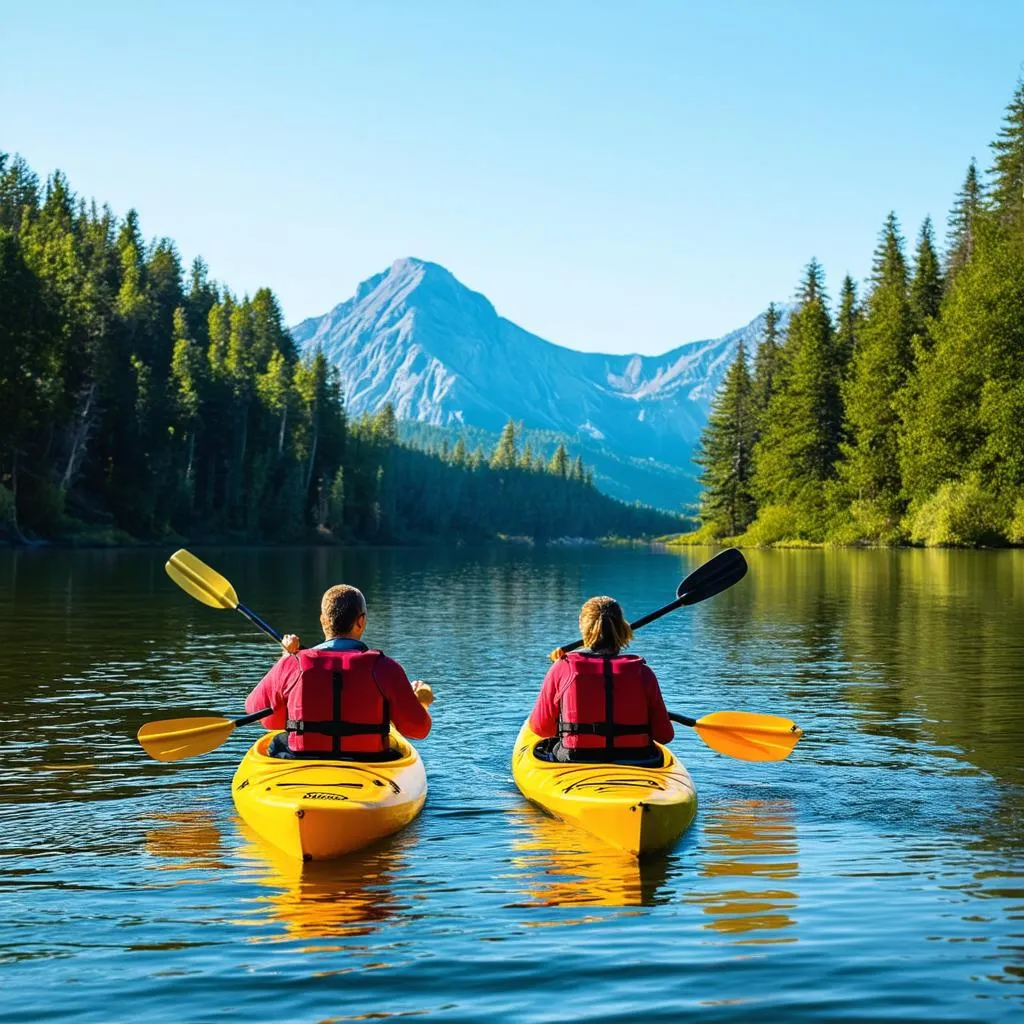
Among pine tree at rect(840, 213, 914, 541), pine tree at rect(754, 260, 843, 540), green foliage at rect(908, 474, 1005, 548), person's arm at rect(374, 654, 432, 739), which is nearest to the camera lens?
person's arm at rect(374, 654, 432, 739)

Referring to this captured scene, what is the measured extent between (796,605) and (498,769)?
2234 cm

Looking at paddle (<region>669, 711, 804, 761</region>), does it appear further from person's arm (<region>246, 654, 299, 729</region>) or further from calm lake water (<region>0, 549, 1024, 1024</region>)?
person's arm (<region>246, 654, 299, 729</region>)

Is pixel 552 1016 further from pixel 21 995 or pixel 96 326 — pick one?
pixel 96 326

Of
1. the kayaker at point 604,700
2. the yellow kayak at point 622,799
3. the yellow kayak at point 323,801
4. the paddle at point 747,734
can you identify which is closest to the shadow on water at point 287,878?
the yellow kayak at point 323,801

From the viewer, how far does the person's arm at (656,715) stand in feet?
35.0

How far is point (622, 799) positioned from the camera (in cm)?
988

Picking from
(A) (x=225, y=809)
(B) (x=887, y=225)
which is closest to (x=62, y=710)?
(A) (x=225, y=809)

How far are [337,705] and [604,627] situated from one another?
2175 mm

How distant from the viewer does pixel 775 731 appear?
1205 centimetres

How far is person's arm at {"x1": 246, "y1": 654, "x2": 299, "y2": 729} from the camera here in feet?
35.2

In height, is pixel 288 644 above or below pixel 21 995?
above

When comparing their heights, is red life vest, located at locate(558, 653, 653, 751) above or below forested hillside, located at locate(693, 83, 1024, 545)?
below

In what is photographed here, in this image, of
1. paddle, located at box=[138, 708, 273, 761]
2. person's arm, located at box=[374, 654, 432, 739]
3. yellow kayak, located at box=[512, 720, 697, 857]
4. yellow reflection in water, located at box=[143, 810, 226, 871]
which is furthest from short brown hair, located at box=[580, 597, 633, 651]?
yellow reflection in water, located at box=[143, 810, 226, 871]

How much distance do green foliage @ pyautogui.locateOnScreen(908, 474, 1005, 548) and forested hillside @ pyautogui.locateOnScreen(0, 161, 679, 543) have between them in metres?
43.0
